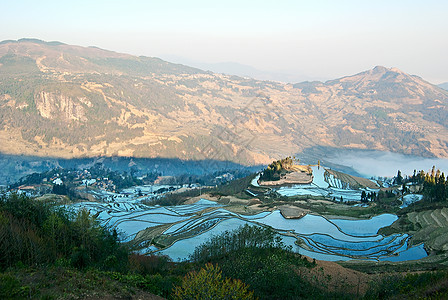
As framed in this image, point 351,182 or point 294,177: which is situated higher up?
point 294,177

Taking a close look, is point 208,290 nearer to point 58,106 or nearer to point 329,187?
point 329,187

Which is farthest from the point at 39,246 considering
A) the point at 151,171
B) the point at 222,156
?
the point at 222,156

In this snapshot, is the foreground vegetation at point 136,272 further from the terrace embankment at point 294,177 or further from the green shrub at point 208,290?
the terrace embankment at point 294,177

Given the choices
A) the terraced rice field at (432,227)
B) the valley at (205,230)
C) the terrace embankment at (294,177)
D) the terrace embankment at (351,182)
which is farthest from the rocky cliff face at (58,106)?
the terraced rice field at (432,227)

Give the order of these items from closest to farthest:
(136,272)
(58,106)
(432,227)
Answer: (136,272) → (432,227) → (58,106)

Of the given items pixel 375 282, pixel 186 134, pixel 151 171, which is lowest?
pixel 151 171

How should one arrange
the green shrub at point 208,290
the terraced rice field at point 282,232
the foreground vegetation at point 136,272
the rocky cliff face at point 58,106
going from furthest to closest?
the rocky cliff face at point 58,106 < the terraced rice field at point 282,232 < the foreground vegetation at point 136,272 < the green shrub at point 208,290

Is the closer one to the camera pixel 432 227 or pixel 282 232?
pixel 432 227

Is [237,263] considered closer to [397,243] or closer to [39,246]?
[39,246]

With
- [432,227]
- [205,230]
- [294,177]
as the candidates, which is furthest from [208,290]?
[294,177]
